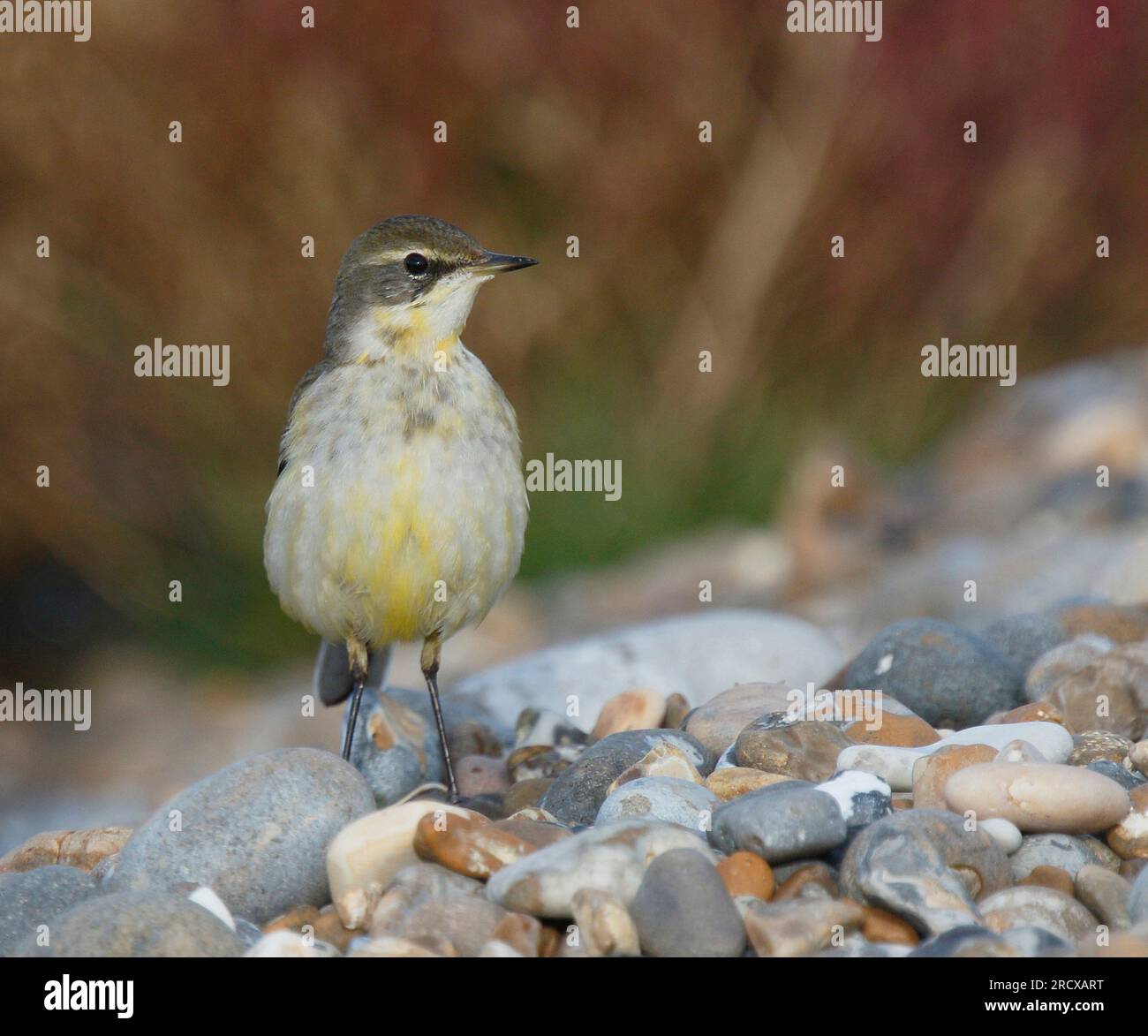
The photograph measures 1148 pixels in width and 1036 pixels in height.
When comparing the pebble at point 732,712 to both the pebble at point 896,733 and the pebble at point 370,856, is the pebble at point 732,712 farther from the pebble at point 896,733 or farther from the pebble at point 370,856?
the pebble at point 370,856

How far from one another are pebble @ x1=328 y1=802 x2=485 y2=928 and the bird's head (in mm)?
1814

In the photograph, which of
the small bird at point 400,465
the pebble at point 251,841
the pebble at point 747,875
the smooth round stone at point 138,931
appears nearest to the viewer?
the smooth round stone at point 138,931

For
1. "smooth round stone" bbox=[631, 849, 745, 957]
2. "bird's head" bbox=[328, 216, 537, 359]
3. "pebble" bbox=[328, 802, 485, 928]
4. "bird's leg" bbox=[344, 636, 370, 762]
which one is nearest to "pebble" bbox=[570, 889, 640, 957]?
"smooth round stone" bbox=[631, 849, 745, 957]

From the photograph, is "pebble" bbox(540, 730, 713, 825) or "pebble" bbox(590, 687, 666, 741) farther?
"pebble" bbox(590, 687, 666, 741)

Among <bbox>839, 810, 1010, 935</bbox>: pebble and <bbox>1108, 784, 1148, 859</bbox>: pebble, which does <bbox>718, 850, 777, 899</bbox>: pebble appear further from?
<bbox>1108, 784, 1148, 859</bbox>: pebble

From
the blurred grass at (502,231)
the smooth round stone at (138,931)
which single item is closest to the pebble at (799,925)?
the smooth round stone at (138,931)

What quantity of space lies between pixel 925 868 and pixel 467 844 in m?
1.16

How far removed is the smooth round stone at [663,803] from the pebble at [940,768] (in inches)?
22.5

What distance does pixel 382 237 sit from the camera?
18.0ft

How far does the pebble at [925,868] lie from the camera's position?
367cm

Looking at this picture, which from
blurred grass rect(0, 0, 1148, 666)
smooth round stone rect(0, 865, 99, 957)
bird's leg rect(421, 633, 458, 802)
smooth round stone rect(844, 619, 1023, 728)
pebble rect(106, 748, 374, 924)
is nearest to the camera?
smooth round stone rect(0, 865, 99, 957)

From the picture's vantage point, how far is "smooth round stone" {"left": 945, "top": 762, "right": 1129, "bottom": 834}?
4.08 metres

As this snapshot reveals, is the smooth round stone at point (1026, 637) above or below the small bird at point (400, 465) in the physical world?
below
